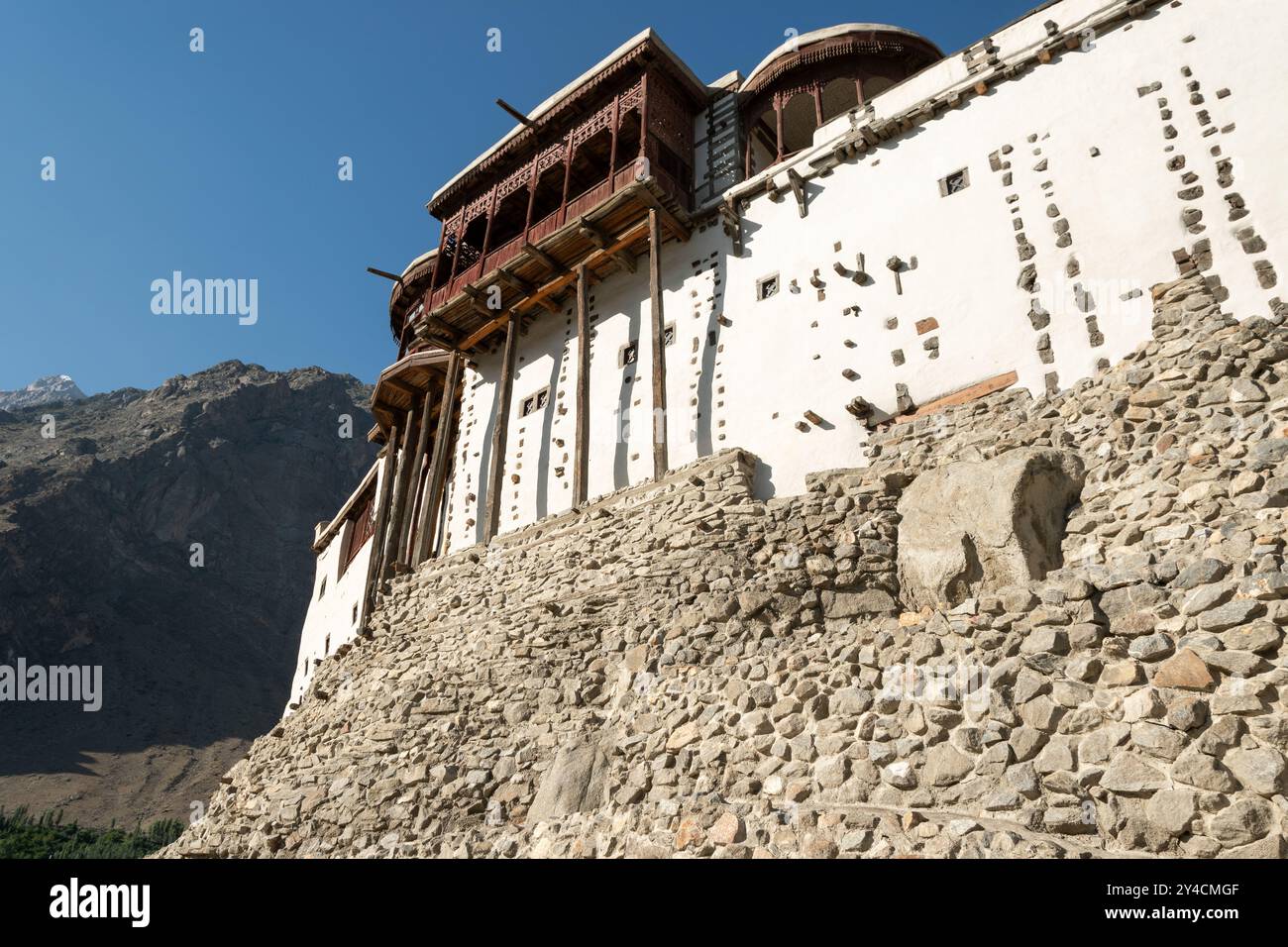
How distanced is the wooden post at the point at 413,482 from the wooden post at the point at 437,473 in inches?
17.2

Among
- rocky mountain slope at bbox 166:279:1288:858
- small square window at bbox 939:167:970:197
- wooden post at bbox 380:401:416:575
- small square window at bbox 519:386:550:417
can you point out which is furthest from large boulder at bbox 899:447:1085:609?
wooden post at bbox 380:401:416:575

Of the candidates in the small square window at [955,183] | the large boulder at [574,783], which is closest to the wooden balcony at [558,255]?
the small square window at [955,183]

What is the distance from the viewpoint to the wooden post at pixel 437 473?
1529cm

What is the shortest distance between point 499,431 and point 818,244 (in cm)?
602

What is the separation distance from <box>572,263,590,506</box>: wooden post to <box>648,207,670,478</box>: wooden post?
115cm

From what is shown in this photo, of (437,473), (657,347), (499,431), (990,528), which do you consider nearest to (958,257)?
(657,347)

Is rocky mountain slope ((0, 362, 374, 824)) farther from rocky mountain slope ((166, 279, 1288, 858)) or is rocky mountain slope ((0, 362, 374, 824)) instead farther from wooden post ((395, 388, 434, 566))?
rocky mountain slope ((166, 279, 1288, 858))

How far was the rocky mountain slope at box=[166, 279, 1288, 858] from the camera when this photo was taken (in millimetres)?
5266

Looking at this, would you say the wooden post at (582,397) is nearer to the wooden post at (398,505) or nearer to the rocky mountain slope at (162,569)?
the wooden post at (398,505)

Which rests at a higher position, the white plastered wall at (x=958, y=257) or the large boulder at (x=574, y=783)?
the white plastered wall at (x=958, y=257)

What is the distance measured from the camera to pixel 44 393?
118312 mm

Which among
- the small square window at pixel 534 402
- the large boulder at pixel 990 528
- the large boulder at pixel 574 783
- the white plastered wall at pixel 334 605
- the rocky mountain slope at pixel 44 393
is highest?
the rocky mountain slope at pixel 44 393
